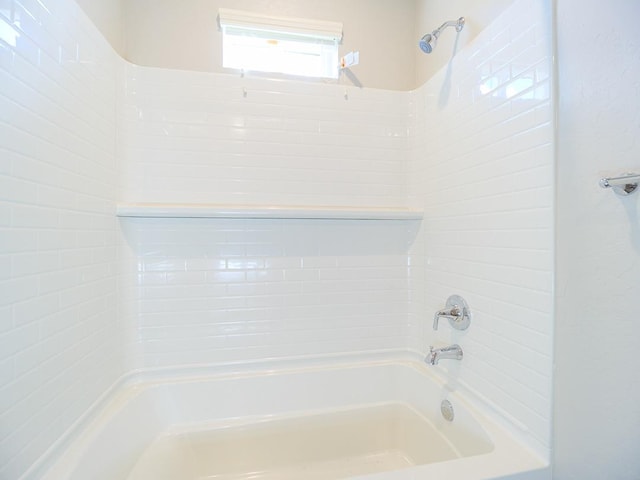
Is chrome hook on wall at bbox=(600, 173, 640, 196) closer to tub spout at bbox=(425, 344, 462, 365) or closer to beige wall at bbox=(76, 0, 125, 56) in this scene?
tub spout at bbox=(425, 344, 462, 365)

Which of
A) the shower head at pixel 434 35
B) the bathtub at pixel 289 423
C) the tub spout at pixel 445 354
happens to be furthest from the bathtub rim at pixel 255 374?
the shower head at pixel 434 35

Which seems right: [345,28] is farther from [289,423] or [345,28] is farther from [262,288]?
[289,423]

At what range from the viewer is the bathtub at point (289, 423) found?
1260mm

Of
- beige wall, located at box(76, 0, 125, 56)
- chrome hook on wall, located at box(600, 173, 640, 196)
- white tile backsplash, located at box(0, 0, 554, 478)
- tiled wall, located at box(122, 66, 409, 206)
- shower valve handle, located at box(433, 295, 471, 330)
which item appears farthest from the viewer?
tiled wall, located at box(122, 66, 409, 206)

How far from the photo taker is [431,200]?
1586 mm

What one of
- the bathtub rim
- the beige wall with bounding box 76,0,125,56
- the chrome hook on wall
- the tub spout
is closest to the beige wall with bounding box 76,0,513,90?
the beige wall with bounding box 76,0,125,56

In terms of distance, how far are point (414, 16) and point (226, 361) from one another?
2.18 metres

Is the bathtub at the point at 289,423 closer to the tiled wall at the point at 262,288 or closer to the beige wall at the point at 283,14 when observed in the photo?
the tiled wall at the point at 262,288

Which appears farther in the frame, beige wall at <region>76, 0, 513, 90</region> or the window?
the window

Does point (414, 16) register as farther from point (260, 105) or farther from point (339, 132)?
point (260, 105)

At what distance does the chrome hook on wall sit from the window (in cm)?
136

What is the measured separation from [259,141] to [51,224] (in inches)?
37.2

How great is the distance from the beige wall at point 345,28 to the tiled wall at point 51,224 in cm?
24

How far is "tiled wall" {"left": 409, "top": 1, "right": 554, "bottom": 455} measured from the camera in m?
0.97
